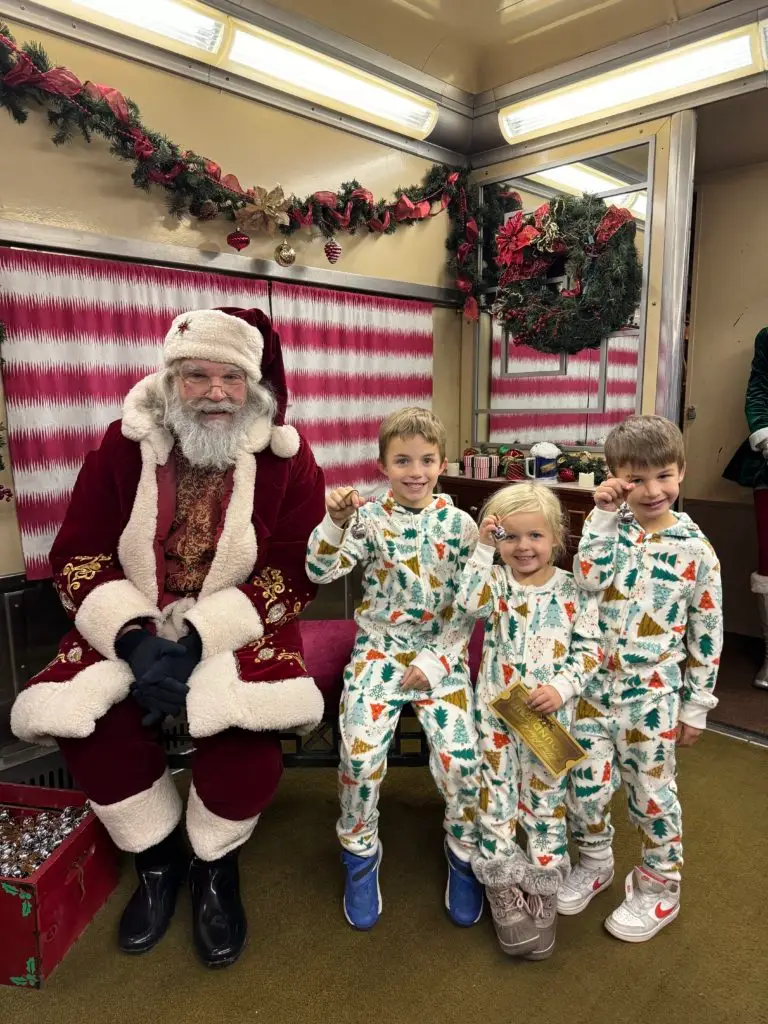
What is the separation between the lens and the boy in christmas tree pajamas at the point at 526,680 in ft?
5.58

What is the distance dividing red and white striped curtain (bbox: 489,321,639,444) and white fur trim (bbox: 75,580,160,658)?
2.59m

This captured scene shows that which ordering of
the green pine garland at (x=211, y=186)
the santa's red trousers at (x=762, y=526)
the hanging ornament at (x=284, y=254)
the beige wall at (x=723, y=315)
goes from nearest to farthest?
the green pine garland at (x=211, y=186) < the hanging ornament at (x=284, y=254) < the santa's red trousers at (x=762, y=526) < the beige wall at (x=723, y=315)

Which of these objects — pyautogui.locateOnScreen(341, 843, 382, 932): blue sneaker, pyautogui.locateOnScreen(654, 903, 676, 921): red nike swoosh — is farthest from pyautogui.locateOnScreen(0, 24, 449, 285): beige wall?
pyautogui.locateOnScreen(654, 903, 676, 921): red nike swoosh

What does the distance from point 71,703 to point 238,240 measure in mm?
2015

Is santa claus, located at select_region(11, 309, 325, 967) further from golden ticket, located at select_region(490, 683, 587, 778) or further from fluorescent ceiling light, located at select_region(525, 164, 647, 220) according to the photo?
fluorescent ceiling light, located at select_region(525, 164, 647, 220)

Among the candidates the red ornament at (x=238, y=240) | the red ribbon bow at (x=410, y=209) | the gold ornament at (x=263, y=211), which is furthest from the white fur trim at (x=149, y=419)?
the red ribbon bow at (x=410, y=209)

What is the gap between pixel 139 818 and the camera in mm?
1761

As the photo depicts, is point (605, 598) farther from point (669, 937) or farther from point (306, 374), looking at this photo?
point (306, 374)

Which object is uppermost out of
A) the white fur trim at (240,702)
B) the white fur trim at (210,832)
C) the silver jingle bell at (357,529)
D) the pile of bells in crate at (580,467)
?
the pile of bells in crate at (580,467)

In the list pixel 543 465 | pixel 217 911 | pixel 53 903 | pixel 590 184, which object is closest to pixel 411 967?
pixel 217 911

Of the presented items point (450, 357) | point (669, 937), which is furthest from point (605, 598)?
point (450, 357)

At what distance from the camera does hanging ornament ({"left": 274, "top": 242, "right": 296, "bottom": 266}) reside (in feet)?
9.93

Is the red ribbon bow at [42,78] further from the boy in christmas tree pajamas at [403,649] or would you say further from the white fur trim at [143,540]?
the boy in christmas tree pajamas at [403,649]

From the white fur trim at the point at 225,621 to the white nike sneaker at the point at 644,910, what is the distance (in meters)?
1.25
